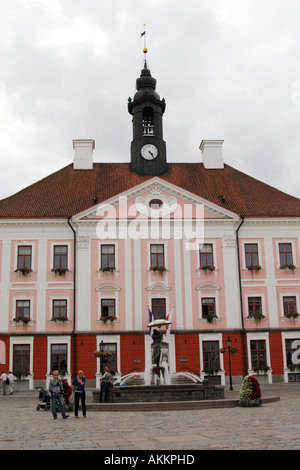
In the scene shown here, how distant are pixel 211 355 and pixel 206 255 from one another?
6.42 m

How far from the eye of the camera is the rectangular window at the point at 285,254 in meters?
36.3

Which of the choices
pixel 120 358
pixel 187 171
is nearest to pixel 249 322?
pixel 120 358

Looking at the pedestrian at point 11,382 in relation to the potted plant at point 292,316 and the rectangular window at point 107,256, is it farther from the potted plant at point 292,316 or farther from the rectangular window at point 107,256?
the potted plant at point 292,316

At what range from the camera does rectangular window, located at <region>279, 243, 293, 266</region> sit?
119 ft

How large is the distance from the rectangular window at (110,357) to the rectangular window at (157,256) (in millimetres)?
5743

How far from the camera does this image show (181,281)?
3516 centimetres

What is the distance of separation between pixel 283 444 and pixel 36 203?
97.8 ft

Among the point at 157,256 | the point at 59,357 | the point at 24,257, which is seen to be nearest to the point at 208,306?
the point at 157,256

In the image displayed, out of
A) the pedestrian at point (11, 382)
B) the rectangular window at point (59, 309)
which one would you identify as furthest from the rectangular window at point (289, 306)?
the pedestrian at point (11, 382)

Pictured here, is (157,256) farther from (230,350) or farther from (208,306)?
(230,350)
